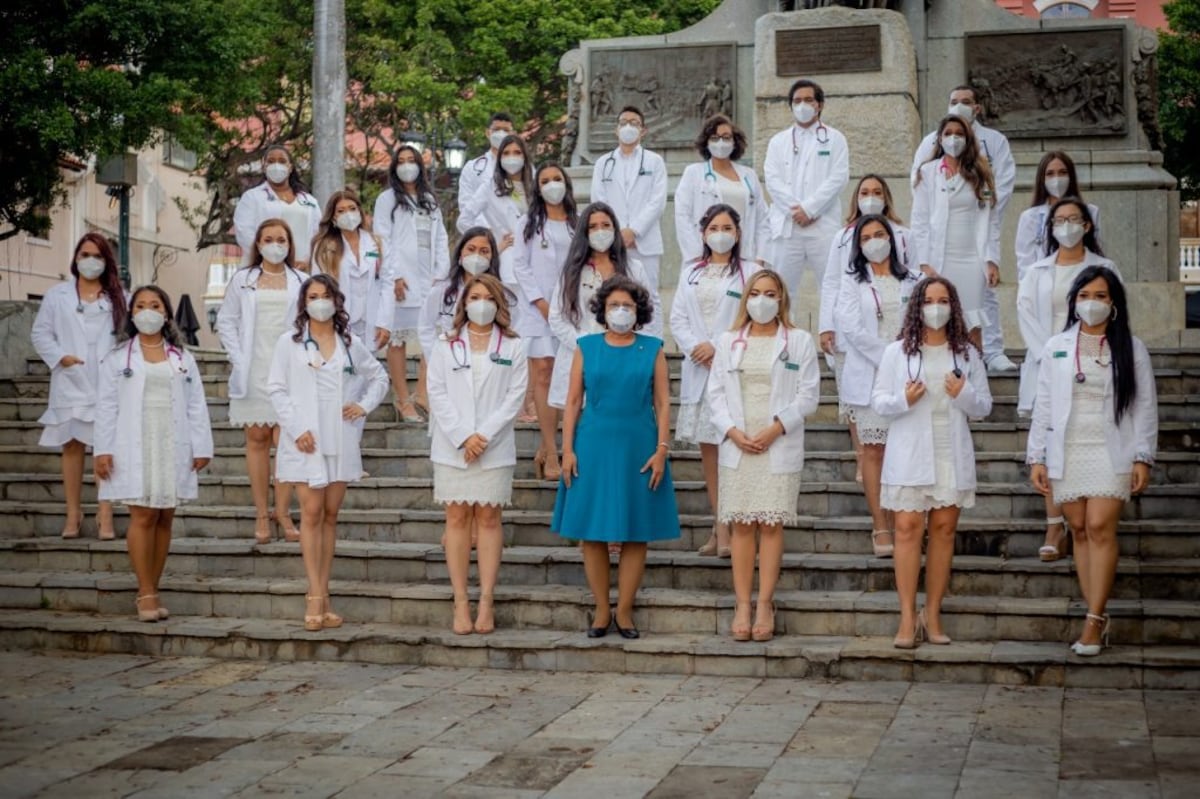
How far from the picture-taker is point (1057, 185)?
13016 mm

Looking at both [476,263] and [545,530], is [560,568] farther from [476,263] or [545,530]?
[476,263]

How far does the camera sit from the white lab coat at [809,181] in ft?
46.3

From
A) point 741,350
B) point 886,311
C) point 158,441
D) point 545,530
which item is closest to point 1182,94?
point 886,311

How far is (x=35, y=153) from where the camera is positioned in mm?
23375

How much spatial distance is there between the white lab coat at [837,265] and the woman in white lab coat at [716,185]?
123 cm

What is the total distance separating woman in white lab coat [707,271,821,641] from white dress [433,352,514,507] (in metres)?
1.31

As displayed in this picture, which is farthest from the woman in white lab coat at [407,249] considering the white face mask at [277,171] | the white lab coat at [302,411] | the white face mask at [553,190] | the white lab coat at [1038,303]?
the white lab coat at [1038,303]

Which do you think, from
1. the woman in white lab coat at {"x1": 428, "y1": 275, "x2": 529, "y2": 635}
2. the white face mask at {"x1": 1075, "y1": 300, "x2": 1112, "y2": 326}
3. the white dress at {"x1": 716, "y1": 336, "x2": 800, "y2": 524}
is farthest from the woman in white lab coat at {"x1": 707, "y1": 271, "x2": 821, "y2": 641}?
the white face mask at {"x1": 1075, "y1": 300, "x2": 1112, "y2": 326}

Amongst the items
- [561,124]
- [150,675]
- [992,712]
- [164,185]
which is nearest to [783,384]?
[992,712]

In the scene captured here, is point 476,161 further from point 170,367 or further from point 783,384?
point 783,384

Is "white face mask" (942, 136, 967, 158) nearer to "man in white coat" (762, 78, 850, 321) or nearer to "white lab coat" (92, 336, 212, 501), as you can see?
"man in white coat" (762, 78, 850, 321)

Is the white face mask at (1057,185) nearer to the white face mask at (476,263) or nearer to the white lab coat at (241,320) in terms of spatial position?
the white face mask at (476,263)

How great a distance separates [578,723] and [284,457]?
3208 mm

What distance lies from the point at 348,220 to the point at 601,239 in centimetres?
277
